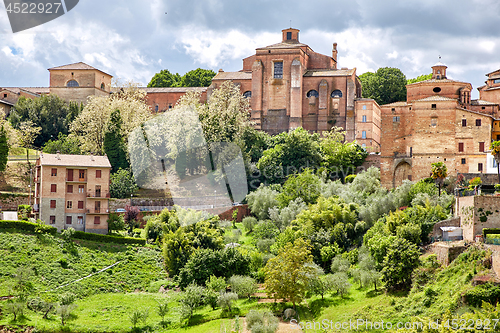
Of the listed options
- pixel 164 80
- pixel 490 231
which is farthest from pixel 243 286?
pixel 164 80

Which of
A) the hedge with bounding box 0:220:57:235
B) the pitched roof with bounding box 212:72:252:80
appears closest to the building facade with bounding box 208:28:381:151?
the pitched roof with bounding box 212:72:252:80

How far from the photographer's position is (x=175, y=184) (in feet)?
208

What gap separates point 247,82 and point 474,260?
46003 millimetres

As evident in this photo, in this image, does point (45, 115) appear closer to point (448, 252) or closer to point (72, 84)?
point (72, 84)

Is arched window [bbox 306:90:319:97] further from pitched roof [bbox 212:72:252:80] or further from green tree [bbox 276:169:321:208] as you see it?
green tree [bbox 276:169:321:208]

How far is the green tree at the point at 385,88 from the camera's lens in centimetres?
8481

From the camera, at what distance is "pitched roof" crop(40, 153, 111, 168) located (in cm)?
5209

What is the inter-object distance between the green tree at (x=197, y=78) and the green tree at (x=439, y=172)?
47082 mm

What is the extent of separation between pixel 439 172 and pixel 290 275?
51.2 ft

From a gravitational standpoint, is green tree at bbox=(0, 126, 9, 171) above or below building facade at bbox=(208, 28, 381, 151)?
below

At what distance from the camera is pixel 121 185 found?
→ 193 ft

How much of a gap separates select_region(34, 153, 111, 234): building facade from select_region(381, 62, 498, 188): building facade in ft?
75.5

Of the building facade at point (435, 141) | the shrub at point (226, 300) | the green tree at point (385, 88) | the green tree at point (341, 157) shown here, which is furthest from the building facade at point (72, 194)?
the green tree at point (385, 88)

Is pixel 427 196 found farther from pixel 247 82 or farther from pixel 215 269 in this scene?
pixel 247 82
